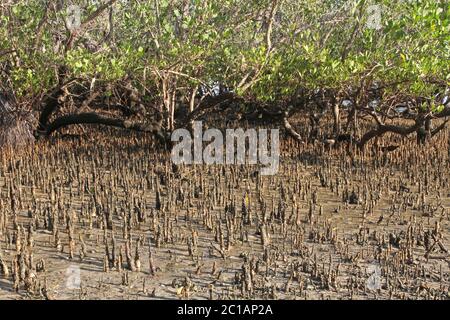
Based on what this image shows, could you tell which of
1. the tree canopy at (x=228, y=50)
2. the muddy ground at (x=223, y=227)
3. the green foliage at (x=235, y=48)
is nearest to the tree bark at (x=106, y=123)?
the tree canopy at (x=228, y=50)

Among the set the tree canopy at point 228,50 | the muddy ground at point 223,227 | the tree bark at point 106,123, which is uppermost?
the tree canopy at point 228,50

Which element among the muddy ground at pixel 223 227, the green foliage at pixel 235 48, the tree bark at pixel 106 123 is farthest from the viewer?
the tree bark at pixel 106 123

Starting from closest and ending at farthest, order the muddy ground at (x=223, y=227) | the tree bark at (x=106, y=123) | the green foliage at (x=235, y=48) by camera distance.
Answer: the muddy ground at (x=223, y=227), the green foliage at (x=235, y=48), the tree bark at (x=106, y=123)

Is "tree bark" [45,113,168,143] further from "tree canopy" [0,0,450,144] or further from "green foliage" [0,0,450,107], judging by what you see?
"green foliage" [0,0,450,107]

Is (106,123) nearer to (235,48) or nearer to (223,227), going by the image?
(235,48)

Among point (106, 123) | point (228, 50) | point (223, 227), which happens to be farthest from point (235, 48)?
point (223, 227)

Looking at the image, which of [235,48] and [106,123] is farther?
[106,123]

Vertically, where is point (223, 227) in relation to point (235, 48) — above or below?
below

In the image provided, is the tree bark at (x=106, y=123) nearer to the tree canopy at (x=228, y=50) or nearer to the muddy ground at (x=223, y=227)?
the tree canopy at (x=228, y=50)

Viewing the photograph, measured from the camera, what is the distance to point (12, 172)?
786 cm

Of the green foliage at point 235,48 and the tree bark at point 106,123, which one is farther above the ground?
the green foliage at point 235,48

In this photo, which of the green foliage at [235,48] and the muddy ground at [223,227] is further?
the green foliage at [235,48]

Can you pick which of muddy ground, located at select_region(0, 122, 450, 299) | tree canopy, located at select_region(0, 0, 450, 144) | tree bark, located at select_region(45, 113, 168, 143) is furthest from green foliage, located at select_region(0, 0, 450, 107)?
muddy ground, located at select_region(0, 122, 450, 299)
